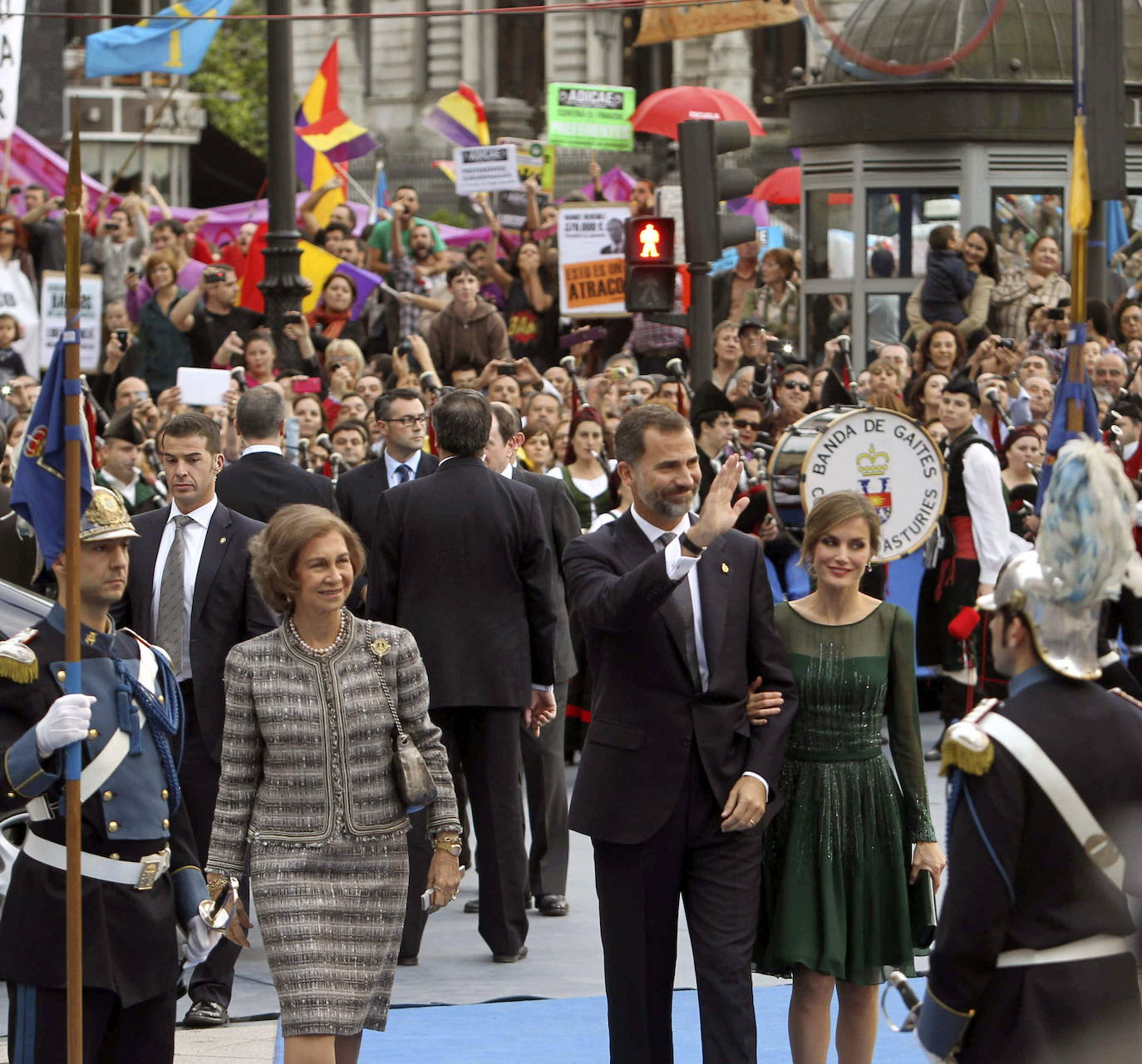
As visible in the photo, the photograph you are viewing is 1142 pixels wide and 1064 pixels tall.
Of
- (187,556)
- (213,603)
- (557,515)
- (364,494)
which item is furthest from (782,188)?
(213,603)

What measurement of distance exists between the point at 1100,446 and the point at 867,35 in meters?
14.9

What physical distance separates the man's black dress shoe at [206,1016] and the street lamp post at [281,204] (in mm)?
8114

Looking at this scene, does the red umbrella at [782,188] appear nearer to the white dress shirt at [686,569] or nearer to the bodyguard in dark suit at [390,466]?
the bodyguard in dark suit at [390,466]

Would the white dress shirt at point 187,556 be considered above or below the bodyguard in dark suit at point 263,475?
below

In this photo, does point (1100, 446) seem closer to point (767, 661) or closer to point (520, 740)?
point (767, 661)

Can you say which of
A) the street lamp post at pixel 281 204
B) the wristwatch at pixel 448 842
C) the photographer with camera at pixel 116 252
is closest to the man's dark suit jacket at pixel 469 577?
the wristwatch at pixel 448 842

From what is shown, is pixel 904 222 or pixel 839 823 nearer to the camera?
pixel 839 823

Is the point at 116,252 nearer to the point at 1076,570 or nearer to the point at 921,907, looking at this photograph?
the point at 921,907

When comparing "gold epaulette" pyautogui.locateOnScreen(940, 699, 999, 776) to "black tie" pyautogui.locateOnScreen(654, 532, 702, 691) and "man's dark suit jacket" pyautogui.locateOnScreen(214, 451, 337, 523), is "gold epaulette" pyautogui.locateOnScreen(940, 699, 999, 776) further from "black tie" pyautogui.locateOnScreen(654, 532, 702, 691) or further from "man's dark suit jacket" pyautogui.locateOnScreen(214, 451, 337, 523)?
"man's dark suit jacket" pyautogui.locateOnScreen(214, 451, 337, 523)

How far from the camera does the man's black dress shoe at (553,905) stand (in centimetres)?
917

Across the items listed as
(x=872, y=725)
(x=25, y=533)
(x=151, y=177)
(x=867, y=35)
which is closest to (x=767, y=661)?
(x=872, y=725)

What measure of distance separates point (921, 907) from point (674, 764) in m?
0.85

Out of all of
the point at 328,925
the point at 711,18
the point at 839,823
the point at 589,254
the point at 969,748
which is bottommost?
the point at 328,925

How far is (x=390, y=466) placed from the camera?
9.55 m
